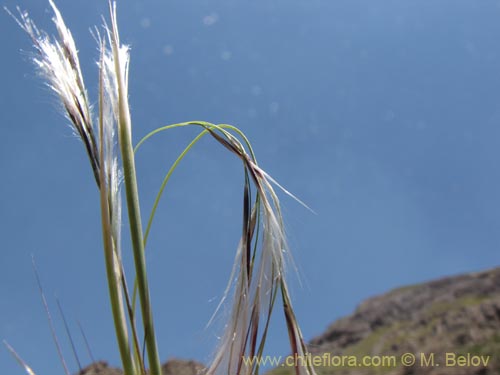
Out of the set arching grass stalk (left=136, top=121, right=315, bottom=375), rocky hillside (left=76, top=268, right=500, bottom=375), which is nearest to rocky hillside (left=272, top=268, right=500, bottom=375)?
rocky hillside (left=76, top=268, right=500, bottom=375)

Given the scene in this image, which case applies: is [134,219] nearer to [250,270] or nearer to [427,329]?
[250,270]

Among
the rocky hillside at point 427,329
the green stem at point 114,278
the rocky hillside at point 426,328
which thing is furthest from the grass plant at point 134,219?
the rocky hillside at point 426,328

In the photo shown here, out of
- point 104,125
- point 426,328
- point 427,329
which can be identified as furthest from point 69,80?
point 426,328

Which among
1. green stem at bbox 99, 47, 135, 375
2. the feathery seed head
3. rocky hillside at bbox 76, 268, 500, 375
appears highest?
rocky hillside at bbox 76, 268, 500, 375

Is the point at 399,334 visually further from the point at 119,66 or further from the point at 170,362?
the point at 119,66

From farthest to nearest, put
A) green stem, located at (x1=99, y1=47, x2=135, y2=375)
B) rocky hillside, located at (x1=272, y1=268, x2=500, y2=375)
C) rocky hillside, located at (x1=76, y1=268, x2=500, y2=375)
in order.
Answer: rocky hillside, located at (x1=272, y1=268, x2=500, y2=375) → rocky hillside, located at (x1=76, y1=268, x2=500, y2=375) → green stem, located at (x1=99, y1=47, x2=135, y2=375)

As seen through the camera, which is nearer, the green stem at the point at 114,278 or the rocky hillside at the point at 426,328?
the green stem at the point at 114,278

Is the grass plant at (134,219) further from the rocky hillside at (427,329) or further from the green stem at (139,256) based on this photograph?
the rocky hillside at (427,329)

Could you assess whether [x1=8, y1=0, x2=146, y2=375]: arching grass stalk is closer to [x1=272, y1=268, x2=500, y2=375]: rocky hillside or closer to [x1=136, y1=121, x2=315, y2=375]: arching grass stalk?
[x1=136, y1=121, x2=315, y2=375]: arching grass stalk
